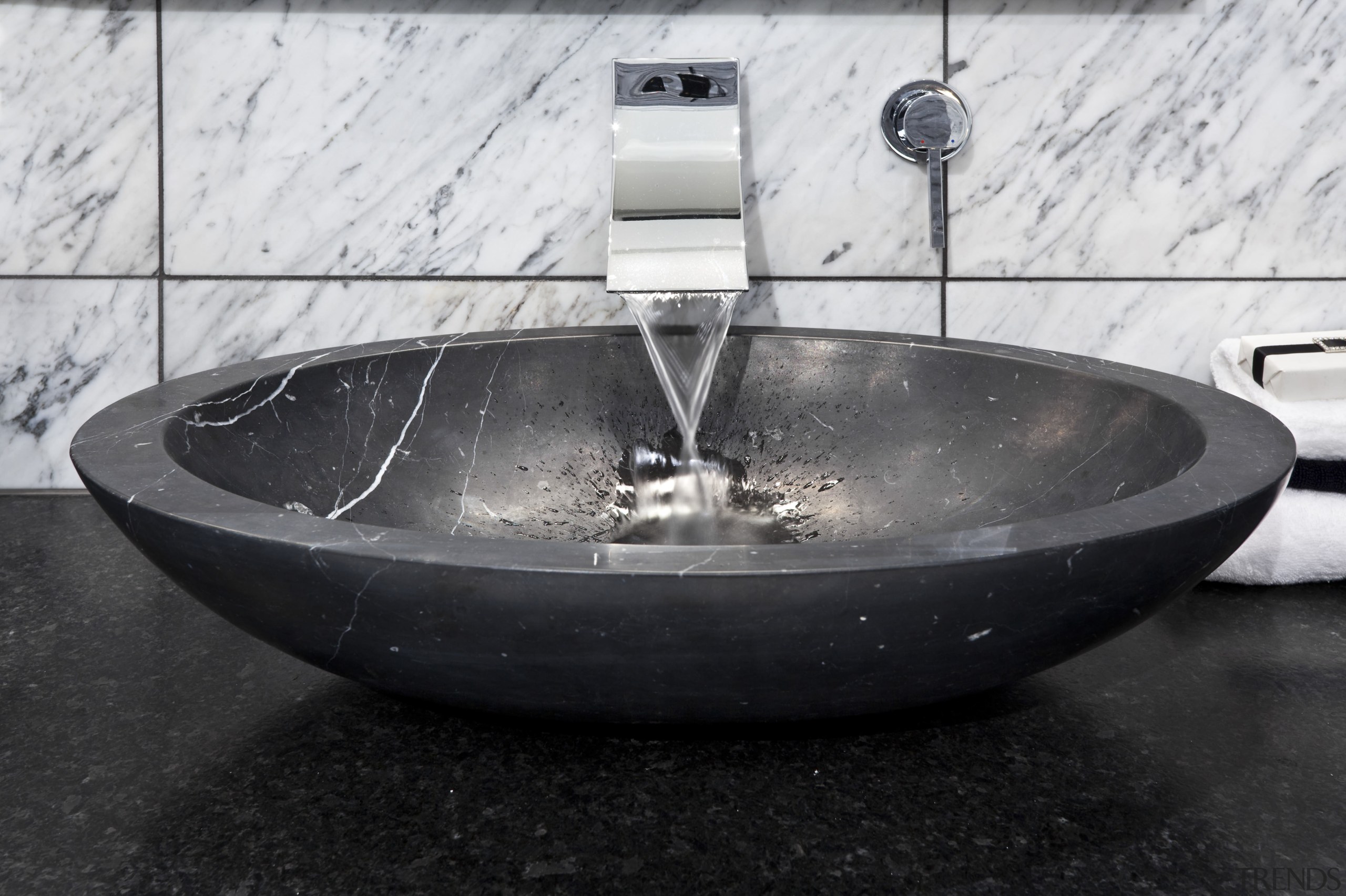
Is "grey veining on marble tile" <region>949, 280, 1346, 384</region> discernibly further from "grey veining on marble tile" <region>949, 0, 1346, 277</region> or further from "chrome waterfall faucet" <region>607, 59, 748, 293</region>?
"chrome waterfall faucet" <region>607, 59, 748, 293</region>

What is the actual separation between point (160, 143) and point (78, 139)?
7 centimetres

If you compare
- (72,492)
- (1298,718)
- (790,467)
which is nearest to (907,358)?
(790,467)

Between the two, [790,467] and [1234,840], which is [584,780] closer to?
[1234,840]

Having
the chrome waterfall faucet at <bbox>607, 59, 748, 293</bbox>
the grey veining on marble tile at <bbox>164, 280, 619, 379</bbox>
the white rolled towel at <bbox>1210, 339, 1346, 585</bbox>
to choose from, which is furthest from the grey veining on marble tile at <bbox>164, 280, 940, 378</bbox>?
the white rolled towel at <bbox>1210, 339, 1346, 585</bbox>

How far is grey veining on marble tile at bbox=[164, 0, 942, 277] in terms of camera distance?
3.09 feet

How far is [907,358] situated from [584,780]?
0.47 meters

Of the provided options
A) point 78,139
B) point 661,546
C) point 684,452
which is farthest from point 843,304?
point 78,139

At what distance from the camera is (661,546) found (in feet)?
1.62

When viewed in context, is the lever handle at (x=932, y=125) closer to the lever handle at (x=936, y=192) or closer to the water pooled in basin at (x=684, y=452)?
the lever handle at (x=936, y=192)

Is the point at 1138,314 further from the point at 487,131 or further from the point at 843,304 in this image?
the point at 487,131

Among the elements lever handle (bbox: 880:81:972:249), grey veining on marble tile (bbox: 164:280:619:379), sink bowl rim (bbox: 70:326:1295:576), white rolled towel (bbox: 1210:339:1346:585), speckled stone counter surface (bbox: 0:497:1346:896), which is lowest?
speckled stone counter surface (bbox: 0:497:1346:896)

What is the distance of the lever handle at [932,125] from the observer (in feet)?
3.07

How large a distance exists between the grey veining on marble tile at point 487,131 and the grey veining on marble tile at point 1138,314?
77 mm

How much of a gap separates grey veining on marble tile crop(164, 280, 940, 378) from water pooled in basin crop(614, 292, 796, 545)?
0.13 meters
